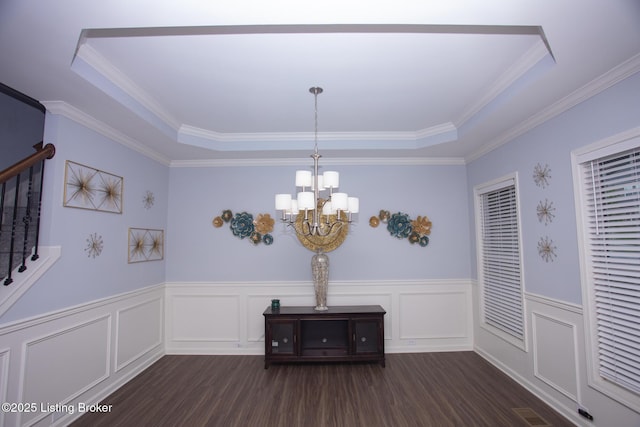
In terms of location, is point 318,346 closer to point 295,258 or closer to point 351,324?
point 351,324

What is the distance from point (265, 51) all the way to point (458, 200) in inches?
128

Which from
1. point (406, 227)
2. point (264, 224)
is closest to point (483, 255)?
point (406, 227)

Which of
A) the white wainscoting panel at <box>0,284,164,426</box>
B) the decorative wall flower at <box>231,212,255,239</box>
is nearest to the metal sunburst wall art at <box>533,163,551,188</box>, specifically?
the decorative wall flower at <box>231,212,255,239</box>

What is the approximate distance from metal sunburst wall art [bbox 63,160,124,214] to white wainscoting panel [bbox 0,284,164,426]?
902 millimetres

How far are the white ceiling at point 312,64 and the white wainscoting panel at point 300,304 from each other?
1.88m

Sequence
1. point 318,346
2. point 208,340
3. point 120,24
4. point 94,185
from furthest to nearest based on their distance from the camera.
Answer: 1. point 208,340
2. point 318,346
3. point 94,185
4. point 120,24

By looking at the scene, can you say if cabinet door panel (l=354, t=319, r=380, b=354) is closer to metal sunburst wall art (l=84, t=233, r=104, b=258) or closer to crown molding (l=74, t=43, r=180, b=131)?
metal sunburst wall art (l=84, t=233, r=104, b=258)

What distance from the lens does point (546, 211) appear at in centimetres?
284

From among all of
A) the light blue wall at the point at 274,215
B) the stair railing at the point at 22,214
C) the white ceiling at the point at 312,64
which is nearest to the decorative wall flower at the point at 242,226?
the light blue wall at the point at 274,215

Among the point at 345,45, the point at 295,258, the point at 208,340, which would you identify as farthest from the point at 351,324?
the point at 345,45

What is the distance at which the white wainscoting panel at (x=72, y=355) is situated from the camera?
2.18m

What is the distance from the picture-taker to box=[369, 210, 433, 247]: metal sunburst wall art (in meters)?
4.21

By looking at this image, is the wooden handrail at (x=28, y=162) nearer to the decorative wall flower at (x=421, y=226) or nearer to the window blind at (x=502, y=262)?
the decorative wall flower at (x=421, y=226)

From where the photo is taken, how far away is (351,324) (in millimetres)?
3703
